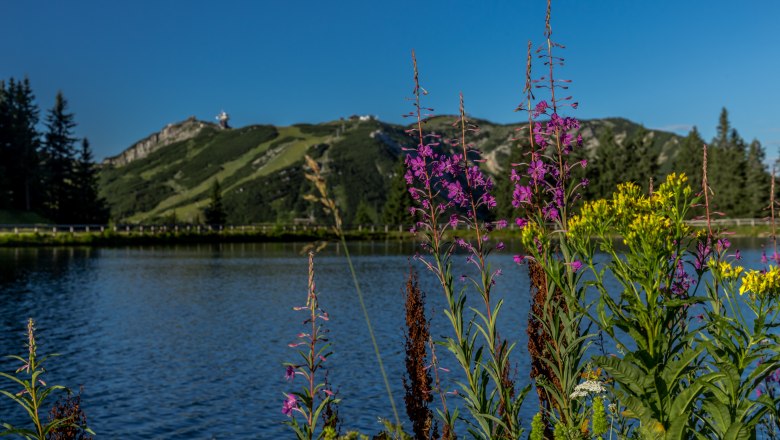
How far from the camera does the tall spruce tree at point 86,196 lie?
122m

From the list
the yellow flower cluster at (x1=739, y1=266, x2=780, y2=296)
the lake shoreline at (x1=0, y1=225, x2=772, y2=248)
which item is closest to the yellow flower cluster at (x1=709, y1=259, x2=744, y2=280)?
the yellow flower cluster at (x1=739, y1=266, x2=780, y2=296)

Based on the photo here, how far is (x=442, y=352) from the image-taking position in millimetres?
27234

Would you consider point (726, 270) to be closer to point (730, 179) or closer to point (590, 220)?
point (590, 220)

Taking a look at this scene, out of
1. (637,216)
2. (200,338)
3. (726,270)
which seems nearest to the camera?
(637,216)

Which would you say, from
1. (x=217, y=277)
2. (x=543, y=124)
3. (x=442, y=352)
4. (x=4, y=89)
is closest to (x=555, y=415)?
(x=543, y=124)

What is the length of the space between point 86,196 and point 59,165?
1552cm

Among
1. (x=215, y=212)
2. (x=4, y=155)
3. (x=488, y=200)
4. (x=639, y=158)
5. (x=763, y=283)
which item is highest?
(x=4, y=155)

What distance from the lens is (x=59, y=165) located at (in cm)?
13525

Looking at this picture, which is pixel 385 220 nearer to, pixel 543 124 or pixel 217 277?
pixel 217 277

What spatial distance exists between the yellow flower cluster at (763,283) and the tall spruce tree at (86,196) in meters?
127

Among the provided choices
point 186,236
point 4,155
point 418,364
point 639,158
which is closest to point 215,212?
point 186,236

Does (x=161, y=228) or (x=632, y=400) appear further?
(x=161, y=228)

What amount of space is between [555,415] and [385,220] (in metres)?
126

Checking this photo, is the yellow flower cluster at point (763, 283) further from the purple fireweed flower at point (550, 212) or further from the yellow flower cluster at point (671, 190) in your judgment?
the purple fireweed flower at point (550, 212)
